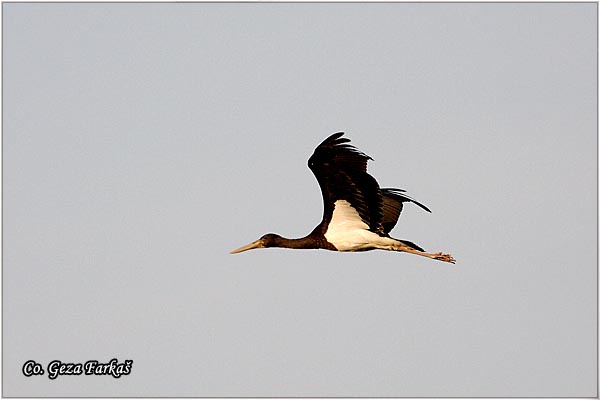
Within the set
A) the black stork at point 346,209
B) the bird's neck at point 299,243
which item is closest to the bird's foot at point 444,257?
the black stork at point 346,209

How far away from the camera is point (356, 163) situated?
23.6 meters

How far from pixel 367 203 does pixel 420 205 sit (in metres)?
1.77

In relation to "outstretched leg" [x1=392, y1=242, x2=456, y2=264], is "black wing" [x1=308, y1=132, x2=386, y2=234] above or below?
above

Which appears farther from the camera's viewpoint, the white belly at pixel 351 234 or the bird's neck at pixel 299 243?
the bird's neck at pixel 299 243

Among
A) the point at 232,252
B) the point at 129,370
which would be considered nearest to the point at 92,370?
the point at 129,370

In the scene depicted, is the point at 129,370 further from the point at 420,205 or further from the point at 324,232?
the point at 420,205

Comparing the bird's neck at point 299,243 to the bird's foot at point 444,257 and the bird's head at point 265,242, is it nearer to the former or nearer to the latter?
the bird's head at point 265,242

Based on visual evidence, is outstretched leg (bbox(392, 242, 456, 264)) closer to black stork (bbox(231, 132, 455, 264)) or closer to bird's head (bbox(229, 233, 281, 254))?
black stork (bbox(231, 132, 455, 264))

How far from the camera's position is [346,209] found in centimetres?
2503

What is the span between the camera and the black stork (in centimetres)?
2353

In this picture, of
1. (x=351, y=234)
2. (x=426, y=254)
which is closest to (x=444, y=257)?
(x=426, y=254)

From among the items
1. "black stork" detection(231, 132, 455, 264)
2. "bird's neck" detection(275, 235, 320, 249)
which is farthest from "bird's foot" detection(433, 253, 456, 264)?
"bird's neck" detection(275, 235, 320, 249)

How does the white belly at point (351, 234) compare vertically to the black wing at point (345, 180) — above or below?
below

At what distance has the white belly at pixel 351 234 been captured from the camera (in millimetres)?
25141
